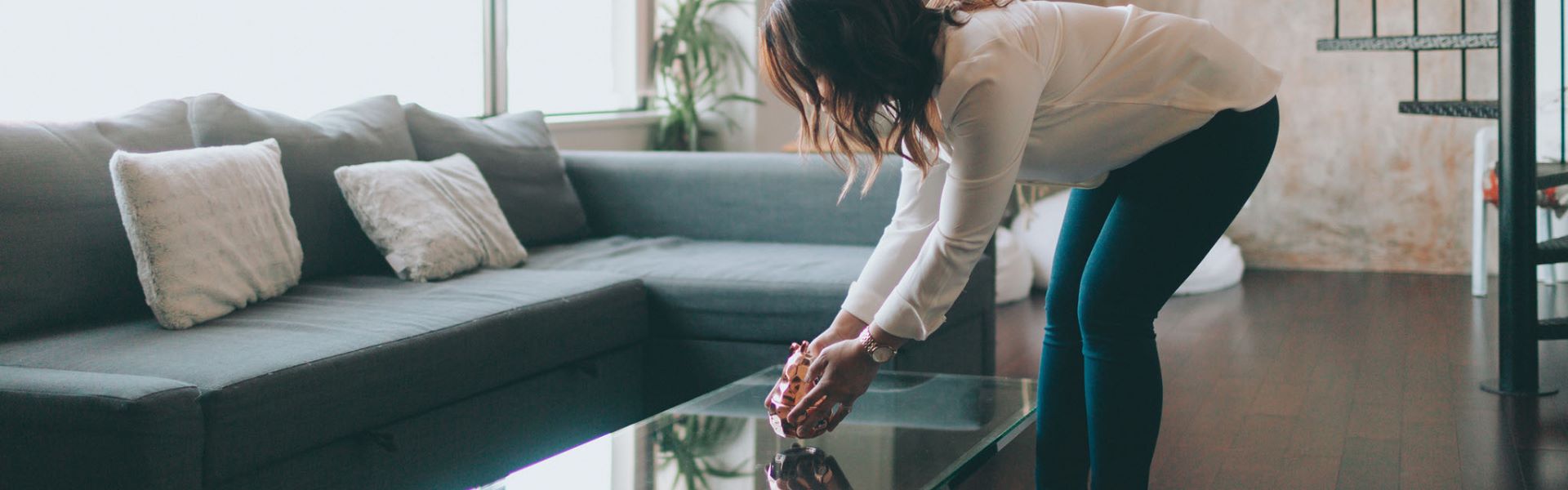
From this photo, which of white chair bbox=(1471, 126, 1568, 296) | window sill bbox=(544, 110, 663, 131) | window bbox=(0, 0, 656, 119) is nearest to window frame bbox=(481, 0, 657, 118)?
window bbox=(0, 0, 656, 119)

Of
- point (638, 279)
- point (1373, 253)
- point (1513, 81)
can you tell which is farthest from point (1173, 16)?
point (1373, 253)

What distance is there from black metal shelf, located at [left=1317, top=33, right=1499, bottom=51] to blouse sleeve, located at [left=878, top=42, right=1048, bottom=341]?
9.09ft

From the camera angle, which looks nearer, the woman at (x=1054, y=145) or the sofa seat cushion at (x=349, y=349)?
the woman at (x=1054, y=145)

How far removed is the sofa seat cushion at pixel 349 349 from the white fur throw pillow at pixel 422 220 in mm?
67

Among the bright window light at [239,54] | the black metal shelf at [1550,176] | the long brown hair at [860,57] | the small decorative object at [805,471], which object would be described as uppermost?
the bright window light at [239,54]

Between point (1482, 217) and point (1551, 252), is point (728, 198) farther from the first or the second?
point (1482, 217)

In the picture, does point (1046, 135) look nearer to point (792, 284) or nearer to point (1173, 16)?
point (1173, 16)

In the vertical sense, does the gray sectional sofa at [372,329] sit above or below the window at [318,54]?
below

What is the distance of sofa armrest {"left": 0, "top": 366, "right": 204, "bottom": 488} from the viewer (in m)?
1.60

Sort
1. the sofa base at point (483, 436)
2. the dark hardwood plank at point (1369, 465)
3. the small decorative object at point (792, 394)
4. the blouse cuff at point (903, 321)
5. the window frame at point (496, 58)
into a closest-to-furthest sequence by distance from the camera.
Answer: the blouse cuff at point (903, 321) < the small decorative object at point (792, 394) < the sofa base at point (483, 436) < the dark hardwood plank at point (1369, 465) < the window frame at point (496, 58)

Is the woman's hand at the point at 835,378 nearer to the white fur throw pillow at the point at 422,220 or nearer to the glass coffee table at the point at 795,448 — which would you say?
the glass coffee table at the point at 795,448

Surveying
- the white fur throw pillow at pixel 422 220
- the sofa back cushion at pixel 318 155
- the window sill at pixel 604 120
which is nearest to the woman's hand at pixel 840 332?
the white fur throw pillow at pixel 422 220

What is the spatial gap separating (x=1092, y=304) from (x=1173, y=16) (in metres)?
0.35

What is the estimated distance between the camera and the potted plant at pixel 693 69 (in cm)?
494
